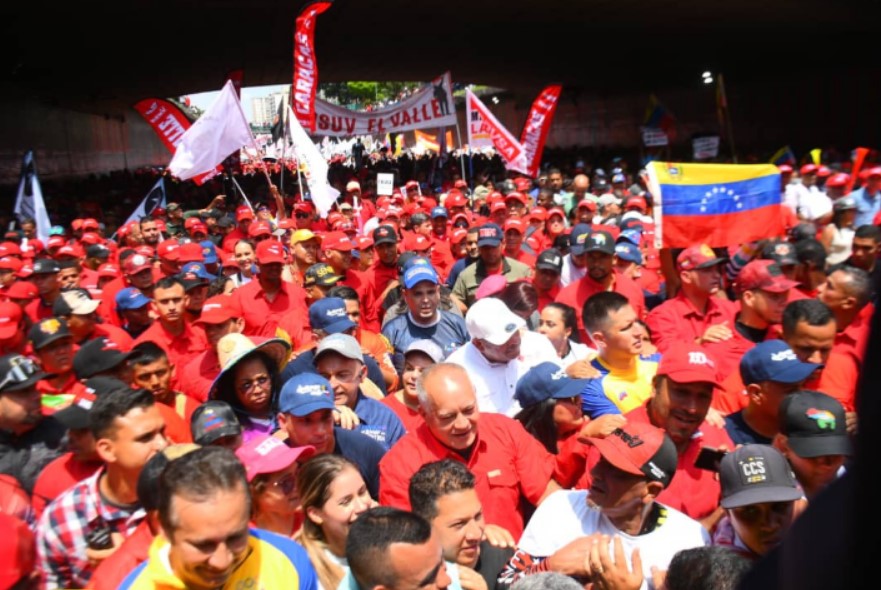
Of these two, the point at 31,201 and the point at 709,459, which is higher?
the point at 31,201

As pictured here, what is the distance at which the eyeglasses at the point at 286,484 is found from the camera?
3.14m

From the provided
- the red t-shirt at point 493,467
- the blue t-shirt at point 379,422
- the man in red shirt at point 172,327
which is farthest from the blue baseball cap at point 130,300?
the red t-shirt at point 493,467

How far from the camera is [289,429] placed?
12.2 feet

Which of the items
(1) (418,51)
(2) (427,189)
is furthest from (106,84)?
(2) (427,189)

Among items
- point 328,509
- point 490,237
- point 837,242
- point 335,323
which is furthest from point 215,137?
point 328,509

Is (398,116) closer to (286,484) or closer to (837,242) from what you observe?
(837,242)

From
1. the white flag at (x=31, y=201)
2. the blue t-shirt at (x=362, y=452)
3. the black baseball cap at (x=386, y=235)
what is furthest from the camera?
the white flag at (x=31, y=201)

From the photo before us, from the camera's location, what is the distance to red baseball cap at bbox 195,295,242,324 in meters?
5.48

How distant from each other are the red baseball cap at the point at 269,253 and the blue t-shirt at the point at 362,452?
331cm

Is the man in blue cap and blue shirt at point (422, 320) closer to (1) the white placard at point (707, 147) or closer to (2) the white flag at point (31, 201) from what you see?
(2) the white flag at point (31, 201)

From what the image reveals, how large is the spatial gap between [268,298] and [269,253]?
16.6 inches

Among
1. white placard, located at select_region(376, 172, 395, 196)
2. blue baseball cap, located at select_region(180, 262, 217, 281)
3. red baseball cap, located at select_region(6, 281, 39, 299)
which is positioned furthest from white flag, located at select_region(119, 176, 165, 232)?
blue baseball cap, located at select_region(180, 262, 217, 281)

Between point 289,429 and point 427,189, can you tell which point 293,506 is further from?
point 427,189

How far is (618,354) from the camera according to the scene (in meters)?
4.50
